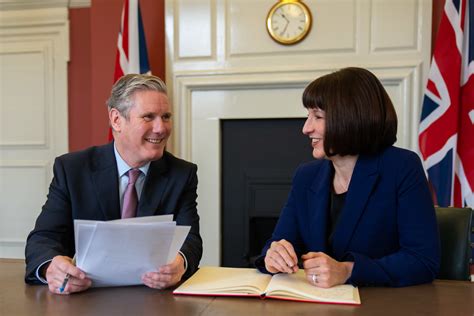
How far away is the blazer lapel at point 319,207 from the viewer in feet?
4.77

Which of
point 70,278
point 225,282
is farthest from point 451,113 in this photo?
point 70,278

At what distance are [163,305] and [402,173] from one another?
0.82 meters

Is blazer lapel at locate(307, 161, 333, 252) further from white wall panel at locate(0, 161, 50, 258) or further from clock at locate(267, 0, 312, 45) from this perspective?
white wall panel at locate(0, 161, 50, 258)

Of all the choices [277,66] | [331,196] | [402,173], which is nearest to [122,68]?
[277,66]

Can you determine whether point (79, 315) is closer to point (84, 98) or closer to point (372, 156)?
point (372, 156)

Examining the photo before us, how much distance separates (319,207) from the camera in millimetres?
1477

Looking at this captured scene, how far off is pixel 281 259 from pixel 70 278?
0.56m

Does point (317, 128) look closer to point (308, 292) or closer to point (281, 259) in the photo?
point (281, 259)

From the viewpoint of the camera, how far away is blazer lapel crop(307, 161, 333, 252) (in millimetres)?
1454

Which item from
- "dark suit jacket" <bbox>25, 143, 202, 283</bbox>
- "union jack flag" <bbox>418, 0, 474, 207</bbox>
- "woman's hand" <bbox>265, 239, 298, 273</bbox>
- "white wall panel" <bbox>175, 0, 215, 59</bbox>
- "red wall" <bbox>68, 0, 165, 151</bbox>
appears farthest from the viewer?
"red wall" <bbox>68, 0, 165, 151</bbox>

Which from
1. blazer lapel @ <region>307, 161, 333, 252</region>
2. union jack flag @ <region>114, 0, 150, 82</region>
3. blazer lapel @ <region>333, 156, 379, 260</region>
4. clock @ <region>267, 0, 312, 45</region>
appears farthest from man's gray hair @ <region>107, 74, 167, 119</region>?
clock @ <region>267, 0, 312, 45</region>

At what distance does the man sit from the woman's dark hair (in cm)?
56

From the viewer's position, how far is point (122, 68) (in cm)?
314

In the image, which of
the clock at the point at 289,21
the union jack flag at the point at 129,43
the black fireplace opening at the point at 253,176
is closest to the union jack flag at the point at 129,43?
the union jack flag at the point at 129,43
